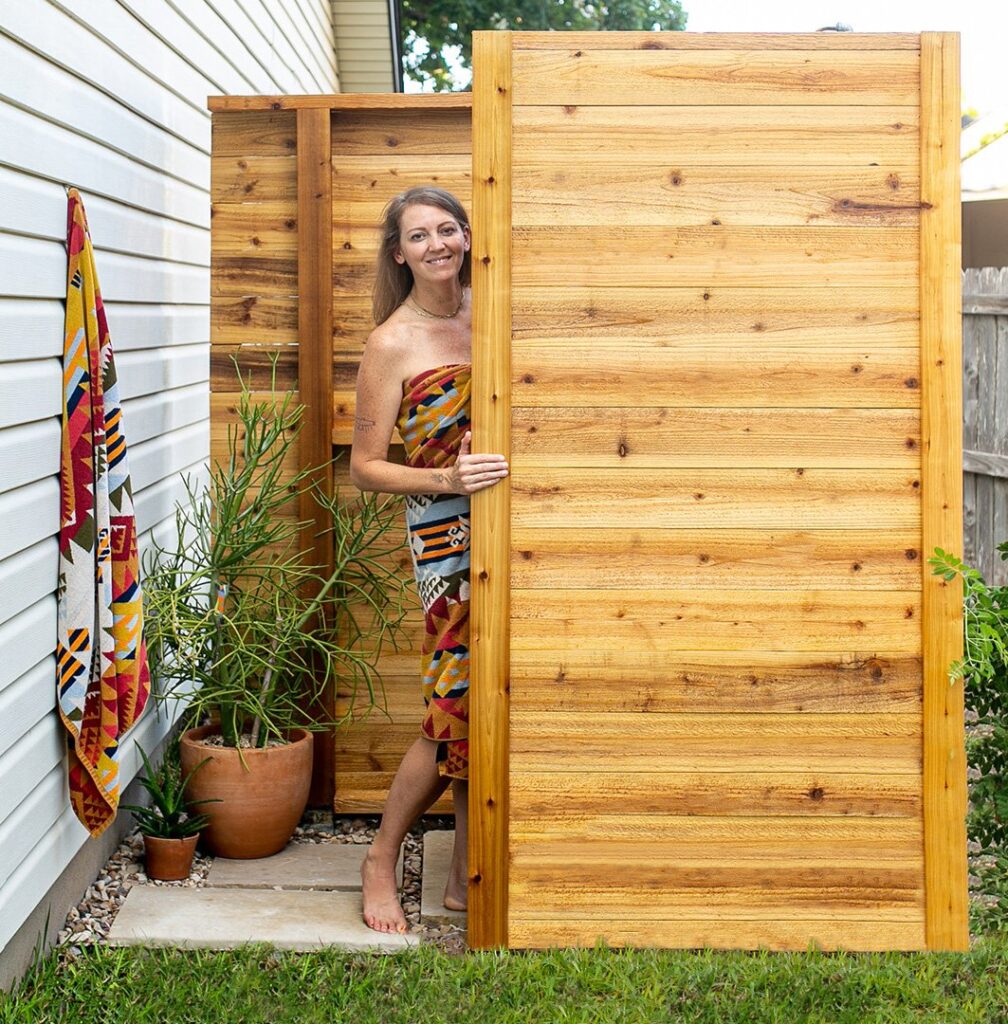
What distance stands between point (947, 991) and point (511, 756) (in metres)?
1.11

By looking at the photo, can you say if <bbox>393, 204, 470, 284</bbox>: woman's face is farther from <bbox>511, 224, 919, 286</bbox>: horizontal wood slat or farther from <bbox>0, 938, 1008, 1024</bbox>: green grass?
<bbox>0, 938, 1008, 1024</bbox>: green grass

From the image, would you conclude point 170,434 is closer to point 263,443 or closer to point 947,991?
point 263,443

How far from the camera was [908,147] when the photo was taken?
10.5 ft

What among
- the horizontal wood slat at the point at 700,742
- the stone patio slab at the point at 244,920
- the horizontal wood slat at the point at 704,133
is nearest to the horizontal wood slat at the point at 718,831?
the horizontal wood slat at the point at 700,742

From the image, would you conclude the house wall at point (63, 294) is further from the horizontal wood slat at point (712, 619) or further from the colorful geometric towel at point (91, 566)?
the horizontal wood slat at point (712, 619)

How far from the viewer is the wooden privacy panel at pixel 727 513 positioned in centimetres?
320

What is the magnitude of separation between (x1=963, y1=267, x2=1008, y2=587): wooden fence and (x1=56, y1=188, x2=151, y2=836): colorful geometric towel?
14.9 feet

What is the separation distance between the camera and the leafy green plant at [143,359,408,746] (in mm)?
3887

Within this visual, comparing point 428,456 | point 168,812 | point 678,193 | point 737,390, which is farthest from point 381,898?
point 678,193

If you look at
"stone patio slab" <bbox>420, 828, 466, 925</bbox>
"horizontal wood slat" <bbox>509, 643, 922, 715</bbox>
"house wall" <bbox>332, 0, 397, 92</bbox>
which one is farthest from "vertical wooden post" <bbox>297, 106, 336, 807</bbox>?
"house wall" <bbox>332, 0, 397, 92</bbox>

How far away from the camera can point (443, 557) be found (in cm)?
352

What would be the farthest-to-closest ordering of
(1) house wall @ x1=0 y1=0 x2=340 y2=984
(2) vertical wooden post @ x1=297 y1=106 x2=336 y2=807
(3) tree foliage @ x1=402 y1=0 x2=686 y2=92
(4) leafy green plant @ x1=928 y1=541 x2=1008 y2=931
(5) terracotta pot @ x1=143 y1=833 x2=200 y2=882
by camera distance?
(3) tree foliage @ x1=402 y1=0 x2=686 y2=92 < (2) vertical wooden post @ x1=297 y1=106 x2=336 y2=807 < (5) terracotta pot @ x1=143 y1=833 x2=200 y2=882 < (4) leafy green plant @ x1=928 y1=541 x2=1008 y2=931 < (1) house wall @ x1=0 y1=0 x2=340 y2=984

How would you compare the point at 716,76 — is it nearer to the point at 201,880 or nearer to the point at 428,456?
the point at 428,456

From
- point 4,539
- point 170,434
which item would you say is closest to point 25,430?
point 4,539
